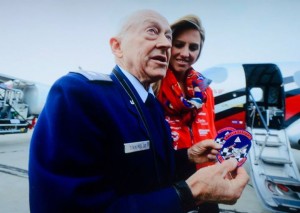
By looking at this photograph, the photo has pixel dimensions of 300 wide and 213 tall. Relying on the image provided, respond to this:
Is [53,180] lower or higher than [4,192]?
higher

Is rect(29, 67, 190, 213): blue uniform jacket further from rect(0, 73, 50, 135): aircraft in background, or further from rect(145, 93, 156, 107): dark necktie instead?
rect(0, 73, 50, 135): aircraft in background

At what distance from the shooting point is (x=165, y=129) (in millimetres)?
1228

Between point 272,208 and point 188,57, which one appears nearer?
point 188,57

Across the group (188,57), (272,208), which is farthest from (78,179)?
(272,208)

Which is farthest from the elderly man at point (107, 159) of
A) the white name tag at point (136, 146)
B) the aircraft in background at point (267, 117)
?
the aircraft in background at point (267, 117)

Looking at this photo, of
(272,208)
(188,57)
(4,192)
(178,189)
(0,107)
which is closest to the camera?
(178,189)

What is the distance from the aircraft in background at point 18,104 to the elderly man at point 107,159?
31.7ft

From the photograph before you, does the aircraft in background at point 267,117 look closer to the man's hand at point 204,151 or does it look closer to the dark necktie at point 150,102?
the man's hand at point 204,151

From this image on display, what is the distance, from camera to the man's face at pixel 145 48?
1.22m

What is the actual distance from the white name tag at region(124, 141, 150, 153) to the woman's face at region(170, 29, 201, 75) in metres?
1.14

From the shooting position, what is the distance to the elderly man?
0.80 metres

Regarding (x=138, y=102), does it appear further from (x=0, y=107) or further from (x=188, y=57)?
(x=0, y=107)

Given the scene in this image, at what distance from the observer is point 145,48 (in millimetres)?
1219

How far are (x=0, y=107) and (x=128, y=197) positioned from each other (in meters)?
11.5
